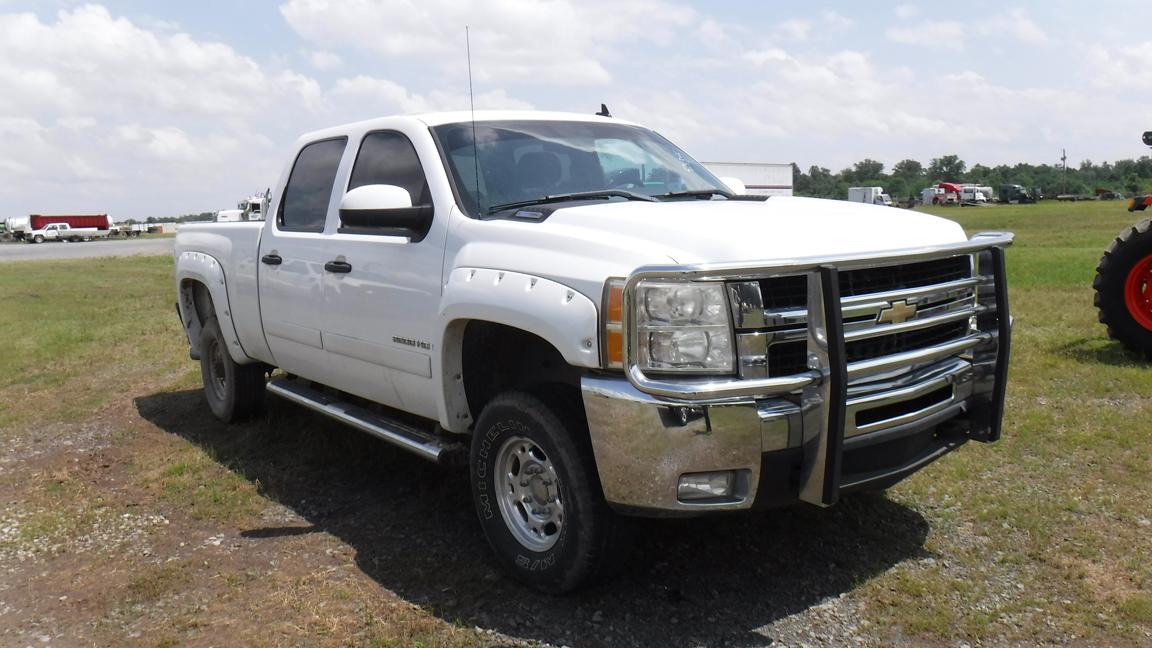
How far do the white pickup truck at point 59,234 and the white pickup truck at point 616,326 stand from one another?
75.0m

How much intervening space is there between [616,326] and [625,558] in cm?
104

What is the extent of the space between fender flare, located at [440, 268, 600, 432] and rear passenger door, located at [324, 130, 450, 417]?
12cm

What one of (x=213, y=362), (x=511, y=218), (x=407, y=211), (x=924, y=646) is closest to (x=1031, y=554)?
(x=924, y=646)

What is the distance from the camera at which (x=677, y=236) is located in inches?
140

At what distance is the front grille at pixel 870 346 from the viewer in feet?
11.4

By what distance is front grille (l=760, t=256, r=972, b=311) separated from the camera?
11.3ft

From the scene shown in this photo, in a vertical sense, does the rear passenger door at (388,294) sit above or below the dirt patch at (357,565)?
above

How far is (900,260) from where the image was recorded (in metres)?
A: 3.68

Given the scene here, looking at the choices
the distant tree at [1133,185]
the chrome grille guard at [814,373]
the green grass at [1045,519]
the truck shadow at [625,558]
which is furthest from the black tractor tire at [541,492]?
the distant tree at [1133,185]

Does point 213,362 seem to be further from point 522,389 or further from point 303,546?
point 522,389

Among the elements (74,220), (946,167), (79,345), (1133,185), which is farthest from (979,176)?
(79,345)

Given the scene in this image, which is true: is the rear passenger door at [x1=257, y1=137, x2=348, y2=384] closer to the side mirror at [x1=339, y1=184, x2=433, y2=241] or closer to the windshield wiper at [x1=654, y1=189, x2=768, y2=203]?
the side mirror at [x1=339, y1=184, x2=433, y2=241]

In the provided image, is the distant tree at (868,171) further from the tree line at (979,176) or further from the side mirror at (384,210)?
the side mirror at (384,210)

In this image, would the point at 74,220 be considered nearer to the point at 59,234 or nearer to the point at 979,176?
the point at 59,234
